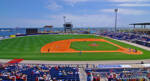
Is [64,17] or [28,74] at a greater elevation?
[64,17]

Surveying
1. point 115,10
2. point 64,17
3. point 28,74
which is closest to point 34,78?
point 28,74

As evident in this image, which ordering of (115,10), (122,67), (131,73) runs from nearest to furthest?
(131,73), (122,67), (115,10)

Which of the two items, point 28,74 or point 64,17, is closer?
point 28,74

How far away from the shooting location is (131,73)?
1526 cm

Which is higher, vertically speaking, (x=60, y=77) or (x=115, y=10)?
(x=115, y=10)

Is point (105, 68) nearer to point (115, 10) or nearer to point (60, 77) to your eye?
point (60, 77)

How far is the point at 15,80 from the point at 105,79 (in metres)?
9.97

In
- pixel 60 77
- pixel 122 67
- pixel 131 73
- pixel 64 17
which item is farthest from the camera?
pixel 64 17

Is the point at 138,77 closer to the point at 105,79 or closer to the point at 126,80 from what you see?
the point at 126,80

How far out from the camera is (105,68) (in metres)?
18.4

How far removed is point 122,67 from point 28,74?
1283 cm

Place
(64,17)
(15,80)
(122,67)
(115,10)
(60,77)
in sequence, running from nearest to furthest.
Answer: (15,80) < (60,77) < (122,67) < (115,10) < (64,17)

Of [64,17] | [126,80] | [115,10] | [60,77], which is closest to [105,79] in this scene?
[126,80]

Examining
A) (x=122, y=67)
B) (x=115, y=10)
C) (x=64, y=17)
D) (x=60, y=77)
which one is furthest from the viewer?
(x=64, y=17)
